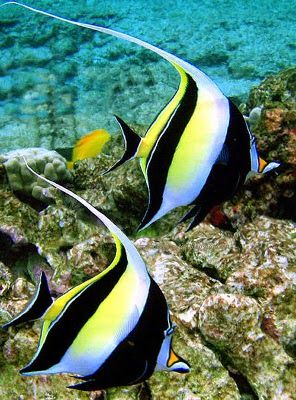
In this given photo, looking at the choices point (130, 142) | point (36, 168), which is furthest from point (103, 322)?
point (36, 168)

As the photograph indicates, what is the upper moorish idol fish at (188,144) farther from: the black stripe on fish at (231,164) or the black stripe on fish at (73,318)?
the black stripe on fish at (73,318)

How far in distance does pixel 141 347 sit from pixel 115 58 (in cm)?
1012

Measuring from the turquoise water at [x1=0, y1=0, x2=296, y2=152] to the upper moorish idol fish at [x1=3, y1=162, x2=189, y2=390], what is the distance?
641 cm

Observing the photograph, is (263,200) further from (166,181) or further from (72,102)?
(72,102)

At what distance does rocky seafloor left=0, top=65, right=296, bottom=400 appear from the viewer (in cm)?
221

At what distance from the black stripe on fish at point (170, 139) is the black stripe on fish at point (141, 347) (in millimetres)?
309

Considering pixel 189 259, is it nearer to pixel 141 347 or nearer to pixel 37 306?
pixel 141 347

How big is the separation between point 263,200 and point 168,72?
7072mm

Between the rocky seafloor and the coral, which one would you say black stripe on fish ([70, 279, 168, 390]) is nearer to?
the rocky seafloor

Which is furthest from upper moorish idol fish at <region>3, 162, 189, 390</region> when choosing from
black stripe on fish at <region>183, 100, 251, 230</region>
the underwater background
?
the underwater background

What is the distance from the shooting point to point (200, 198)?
1.25m

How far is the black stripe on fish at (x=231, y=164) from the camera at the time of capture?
1.21 meters

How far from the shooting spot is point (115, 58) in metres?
10.5

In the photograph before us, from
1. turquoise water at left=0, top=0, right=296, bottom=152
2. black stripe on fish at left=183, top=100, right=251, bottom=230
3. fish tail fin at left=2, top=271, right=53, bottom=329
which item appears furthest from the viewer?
turquoise water at left=0, top=0, right=296, bottom=152
